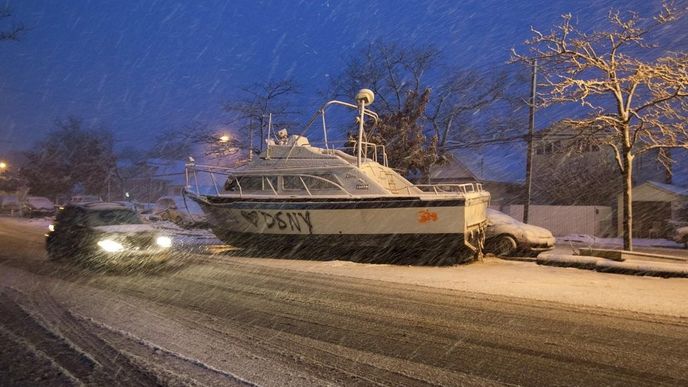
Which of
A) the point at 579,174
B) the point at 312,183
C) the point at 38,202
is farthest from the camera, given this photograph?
the point at 38,202

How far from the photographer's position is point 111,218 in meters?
11.9

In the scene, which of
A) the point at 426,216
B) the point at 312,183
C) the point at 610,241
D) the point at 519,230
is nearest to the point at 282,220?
the point at 312,183

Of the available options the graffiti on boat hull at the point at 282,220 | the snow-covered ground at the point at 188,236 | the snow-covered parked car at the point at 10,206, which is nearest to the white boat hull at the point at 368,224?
the graffiti on boat hull at the point at 282,220

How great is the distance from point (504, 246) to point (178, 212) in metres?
16.1

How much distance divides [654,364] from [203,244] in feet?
46.8

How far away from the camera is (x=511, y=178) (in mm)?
33125

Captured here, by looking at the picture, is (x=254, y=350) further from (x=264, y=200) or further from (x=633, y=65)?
(x=633, y=65)

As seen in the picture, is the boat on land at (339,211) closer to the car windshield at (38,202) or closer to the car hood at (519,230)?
the car hood at (519,230)

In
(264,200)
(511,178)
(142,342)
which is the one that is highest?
(511,178)

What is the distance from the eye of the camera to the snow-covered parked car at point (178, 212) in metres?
23.3

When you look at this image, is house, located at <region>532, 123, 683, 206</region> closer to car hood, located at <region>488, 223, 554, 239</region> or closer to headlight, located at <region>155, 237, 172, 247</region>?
car hood, located at <region>488, 223, 554, 239</region>

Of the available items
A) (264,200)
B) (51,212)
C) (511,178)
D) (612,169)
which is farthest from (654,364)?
(51,212)

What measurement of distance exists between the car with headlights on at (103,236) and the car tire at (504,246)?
28.1 ft

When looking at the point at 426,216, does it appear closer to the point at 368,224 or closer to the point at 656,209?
the point at 368,224
